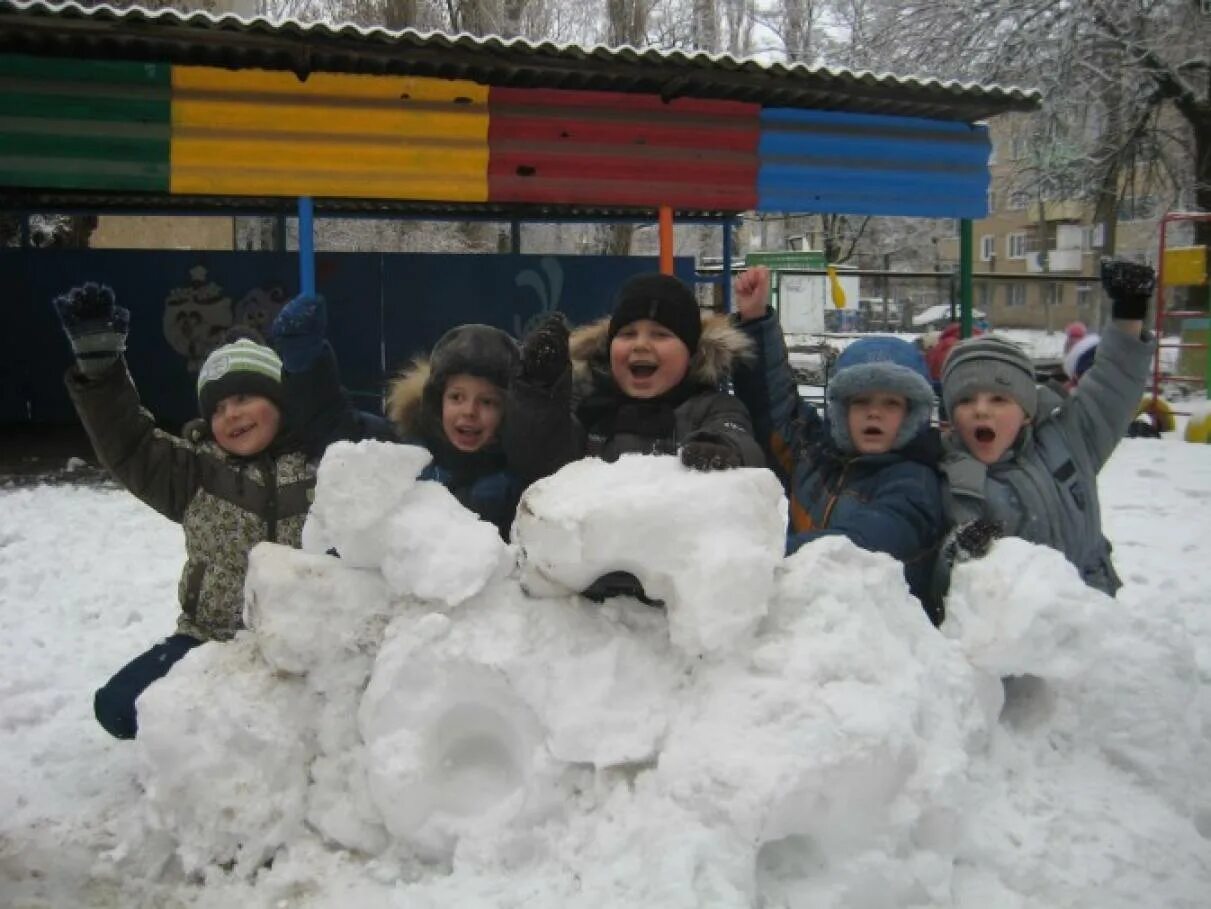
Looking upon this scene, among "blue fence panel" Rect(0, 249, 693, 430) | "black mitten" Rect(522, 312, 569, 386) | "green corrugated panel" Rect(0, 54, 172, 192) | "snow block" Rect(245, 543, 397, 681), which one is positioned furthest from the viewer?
"blue fence panel" Rect(0, 249, 693, 430)

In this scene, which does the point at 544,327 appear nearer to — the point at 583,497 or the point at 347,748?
the point at 583,497

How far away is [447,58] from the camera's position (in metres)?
6.38

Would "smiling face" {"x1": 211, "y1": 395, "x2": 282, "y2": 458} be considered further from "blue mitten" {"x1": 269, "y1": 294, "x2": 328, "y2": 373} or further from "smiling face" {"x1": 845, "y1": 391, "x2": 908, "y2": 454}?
"smiling face" {"x1": 845, "y1": 391, "x2": 908, "y2": 454}

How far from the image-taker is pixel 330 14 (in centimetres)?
2033

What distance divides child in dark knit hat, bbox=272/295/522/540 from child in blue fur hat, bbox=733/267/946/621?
732 millimetres

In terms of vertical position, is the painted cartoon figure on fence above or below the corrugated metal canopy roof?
below

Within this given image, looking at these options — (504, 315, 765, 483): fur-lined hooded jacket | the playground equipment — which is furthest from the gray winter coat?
the playground equipment

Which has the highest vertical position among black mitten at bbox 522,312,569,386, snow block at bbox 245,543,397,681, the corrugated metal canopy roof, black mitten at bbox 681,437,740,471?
the corrugated metal canopy roof

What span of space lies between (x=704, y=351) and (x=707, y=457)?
0.68 meters

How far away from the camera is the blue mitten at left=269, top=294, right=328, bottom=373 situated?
2.67m

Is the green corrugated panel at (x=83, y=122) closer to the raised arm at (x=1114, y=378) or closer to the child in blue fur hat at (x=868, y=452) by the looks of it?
the child in blue fur hat at (x=868, y=452)

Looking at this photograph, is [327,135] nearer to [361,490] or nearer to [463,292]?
[463,292]

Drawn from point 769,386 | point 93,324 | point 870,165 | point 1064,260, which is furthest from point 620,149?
point 1064,260

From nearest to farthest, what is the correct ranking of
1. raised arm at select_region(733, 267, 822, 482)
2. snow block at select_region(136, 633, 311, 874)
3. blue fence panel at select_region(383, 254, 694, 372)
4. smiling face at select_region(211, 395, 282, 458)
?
snow block at select_region(136, 633, 311, 874) < smiling face at select_region(211, 395, 282, 458) < raised arm at select_region(733, 267, 822, 482) < blue fence panel at select_region(383, 254, 694, 372)
